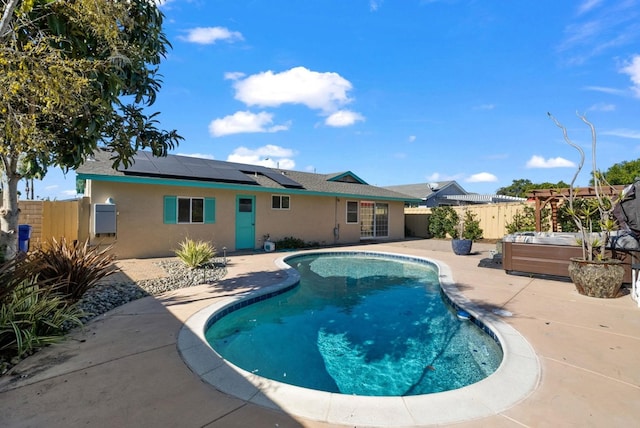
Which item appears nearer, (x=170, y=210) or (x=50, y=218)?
(x=50, y=218)

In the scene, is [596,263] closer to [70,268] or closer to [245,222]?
[70,268]

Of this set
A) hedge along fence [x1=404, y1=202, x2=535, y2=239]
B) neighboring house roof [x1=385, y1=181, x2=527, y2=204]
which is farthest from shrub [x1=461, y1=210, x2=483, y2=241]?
neighboring house roof [x1=385, y1=181, x2=527, y2=204]

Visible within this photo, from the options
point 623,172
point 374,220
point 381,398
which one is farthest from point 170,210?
point 623,172

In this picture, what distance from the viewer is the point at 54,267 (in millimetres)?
4801

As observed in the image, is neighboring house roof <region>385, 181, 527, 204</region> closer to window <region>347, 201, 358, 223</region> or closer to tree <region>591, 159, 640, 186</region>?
window <region>347, 201, 358, 223</region>

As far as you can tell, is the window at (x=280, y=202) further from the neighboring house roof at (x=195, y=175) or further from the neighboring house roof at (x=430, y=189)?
the neighboring house roof at (x=430, y=189)

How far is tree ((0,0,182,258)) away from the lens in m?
3.10

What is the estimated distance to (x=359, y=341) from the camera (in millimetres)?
4664

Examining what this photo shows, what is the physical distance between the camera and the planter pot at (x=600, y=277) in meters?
5.80

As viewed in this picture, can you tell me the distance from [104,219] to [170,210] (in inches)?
80.7

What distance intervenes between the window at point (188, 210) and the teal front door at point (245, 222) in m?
1.09

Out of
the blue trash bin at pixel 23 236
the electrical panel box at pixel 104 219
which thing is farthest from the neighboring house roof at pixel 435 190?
the blue trash bin at pixel 23 236

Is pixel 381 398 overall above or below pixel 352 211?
below

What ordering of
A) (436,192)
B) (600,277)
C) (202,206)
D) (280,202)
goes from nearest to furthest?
(600,277)
(202,206)
(280,202)
(436,192)
